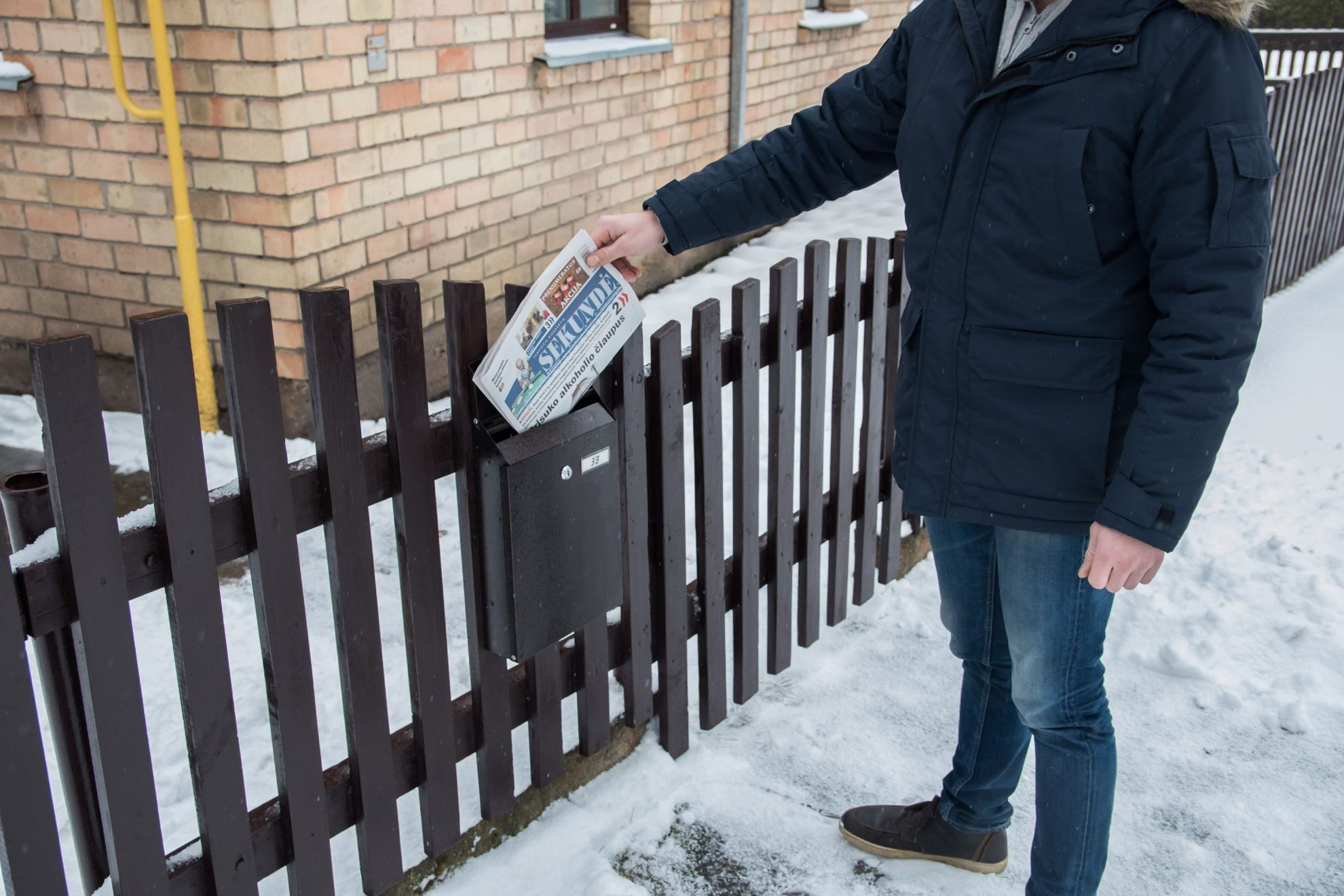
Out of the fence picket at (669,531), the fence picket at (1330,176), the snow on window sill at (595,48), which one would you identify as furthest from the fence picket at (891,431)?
the fence picket at (1330,176)

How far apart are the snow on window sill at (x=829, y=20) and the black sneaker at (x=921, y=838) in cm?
606

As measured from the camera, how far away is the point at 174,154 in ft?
13.3

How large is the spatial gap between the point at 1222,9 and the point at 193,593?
1.66 meters

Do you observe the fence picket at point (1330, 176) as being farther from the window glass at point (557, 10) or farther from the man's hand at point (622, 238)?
the man's hand at point (622, 238)

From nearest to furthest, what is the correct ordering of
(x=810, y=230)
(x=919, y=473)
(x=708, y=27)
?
1. (x=919, y=473)
2. (x=708, y=27)
3. (x=810, y=230)

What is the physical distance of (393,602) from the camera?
3.39m

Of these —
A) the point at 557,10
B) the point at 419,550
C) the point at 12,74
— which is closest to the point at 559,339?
the point at 419,550

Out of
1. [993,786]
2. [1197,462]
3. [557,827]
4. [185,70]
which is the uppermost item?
[185,70]

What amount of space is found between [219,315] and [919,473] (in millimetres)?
1141

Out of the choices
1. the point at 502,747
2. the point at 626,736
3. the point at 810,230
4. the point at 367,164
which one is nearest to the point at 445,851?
the point at 502,747

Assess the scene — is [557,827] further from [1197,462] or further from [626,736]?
[1197,462]

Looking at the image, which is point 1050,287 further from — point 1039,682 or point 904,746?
point 904,746

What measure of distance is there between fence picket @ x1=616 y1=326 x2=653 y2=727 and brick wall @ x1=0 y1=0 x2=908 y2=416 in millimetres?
2201

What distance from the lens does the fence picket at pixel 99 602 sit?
59.7 inches
